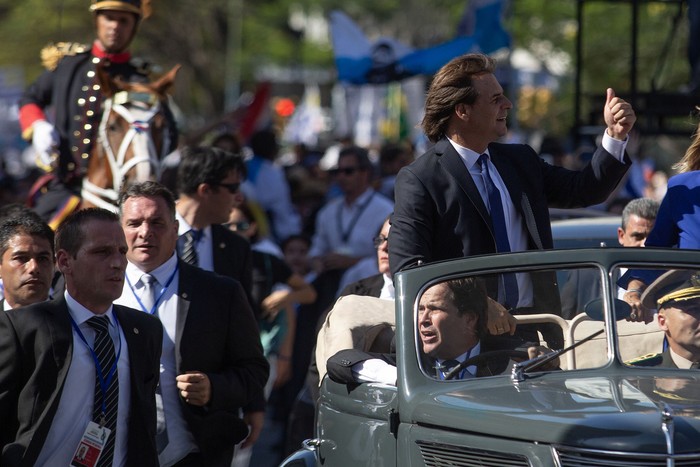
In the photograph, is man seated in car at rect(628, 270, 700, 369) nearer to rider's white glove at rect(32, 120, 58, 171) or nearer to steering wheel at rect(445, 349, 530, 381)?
steering wheel at rect(445, 349, 530, 381)

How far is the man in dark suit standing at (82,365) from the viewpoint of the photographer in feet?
16.9

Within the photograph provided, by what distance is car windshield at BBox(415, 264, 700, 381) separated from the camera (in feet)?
16.2

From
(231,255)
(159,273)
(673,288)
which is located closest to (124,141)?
(231,255)

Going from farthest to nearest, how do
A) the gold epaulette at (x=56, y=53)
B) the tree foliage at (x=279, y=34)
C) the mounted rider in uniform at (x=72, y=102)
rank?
the tree foliage at (x=279, y=34)
the gold epaulette at (x=56, y=53)
the mounted rider in uniform at (x=72, y=102)

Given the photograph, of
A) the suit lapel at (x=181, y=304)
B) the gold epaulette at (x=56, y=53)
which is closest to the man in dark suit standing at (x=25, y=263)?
the suit lapel at (x=181, y=304)

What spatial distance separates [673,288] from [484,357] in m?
0.78

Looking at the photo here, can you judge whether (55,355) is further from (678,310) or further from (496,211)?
(678,310)

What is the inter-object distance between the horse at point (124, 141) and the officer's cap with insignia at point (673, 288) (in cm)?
406

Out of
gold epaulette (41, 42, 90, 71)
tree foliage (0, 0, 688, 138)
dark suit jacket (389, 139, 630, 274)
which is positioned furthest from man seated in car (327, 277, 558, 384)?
tree foliage (0, 0, 688, 138)

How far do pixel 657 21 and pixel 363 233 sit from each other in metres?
21.3

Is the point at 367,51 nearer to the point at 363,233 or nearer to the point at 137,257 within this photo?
the point at 363,233

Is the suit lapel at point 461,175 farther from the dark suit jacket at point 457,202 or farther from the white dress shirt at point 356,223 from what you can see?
the white dress shirt at point 356,223

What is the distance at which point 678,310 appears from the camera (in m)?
5.14

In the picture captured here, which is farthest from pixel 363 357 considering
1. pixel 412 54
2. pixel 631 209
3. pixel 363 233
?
pixel 412 54
